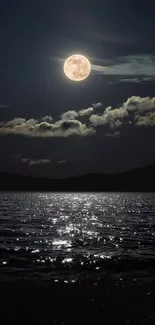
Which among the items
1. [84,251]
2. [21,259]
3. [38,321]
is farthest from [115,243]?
[38,321]

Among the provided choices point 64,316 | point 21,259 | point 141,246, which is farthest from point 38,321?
point 141,246

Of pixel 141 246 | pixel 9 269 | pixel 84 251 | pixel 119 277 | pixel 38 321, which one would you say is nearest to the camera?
pixel 38 321

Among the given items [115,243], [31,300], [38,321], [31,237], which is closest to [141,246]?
[115,243]

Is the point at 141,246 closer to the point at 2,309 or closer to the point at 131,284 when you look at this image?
the point at 131,284

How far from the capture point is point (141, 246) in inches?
1308

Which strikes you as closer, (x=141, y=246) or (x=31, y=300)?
(x=31, y=300)

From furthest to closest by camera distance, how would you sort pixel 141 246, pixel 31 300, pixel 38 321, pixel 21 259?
pixel 141 246 → pixel 21 259 → pixel 31 300 → pixel 38 321

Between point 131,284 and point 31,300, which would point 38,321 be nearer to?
point 31,300

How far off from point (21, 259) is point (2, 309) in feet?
35.2

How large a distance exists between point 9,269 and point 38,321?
908 centimetres

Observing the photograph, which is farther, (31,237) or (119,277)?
(31,237)

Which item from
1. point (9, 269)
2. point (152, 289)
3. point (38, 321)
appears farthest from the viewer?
point (9, 269)

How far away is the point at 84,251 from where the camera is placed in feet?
95.0

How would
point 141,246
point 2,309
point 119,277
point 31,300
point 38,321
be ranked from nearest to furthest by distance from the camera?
point 38,321 < point 2,309 < point 31,300 < point 119,277 < point 141,246
